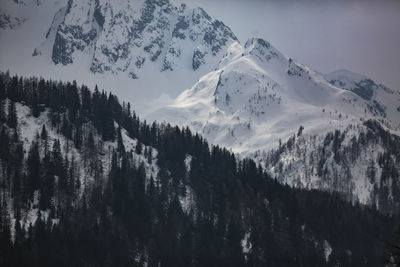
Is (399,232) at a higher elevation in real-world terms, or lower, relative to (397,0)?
lower

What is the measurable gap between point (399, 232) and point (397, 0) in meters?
83.4

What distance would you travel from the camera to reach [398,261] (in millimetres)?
100812

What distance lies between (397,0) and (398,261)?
89433mm

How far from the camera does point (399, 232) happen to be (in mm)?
106125

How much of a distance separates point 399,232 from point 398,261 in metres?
5.99

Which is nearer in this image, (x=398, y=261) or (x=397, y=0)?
(x=398, y=261)

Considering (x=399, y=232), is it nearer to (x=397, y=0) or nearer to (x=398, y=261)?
(x=398, y=261)

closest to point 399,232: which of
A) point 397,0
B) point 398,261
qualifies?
point 398,261

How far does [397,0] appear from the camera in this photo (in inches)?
7087

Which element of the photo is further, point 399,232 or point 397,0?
point 397,0

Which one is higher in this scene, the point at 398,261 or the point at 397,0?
the point at 397,0
